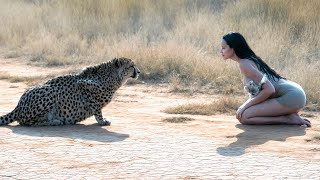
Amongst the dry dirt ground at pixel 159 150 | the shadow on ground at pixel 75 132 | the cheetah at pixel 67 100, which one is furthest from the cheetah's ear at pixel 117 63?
the shadow on ground at pixel 75 132

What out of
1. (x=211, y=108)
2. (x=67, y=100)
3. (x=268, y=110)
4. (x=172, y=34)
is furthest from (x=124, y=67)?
(x=172, y=34)

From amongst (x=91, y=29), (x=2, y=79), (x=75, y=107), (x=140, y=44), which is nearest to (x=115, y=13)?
(x=91, y=29)

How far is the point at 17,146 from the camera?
727 cm

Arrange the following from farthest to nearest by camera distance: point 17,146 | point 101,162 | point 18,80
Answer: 1. point 18,80
2. point 17,146
3. point 101,162

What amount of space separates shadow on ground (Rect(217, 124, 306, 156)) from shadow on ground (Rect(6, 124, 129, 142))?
1190 mm

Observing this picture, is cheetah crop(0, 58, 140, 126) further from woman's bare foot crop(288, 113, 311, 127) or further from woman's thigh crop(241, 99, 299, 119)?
woman's bare foot crop(288, 113, 311, 127)

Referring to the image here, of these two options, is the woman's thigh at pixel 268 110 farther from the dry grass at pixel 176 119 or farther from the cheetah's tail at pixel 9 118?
the cheetah's tail at pixel 9 118

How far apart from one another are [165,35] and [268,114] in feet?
23.0

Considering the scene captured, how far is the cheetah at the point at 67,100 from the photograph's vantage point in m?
8.17

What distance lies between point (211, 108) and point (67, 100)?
6.58 feet

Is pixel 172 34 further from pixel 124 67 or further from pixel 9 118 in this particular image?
pixel 9 118

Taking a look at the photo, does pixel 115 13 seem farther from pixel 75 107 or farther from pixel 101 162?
pixel 101 162

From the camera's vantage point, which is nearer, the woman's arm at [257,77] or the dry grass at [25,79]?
the woman's arm at [257,77]

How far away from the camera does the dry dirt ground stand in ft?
20.6
